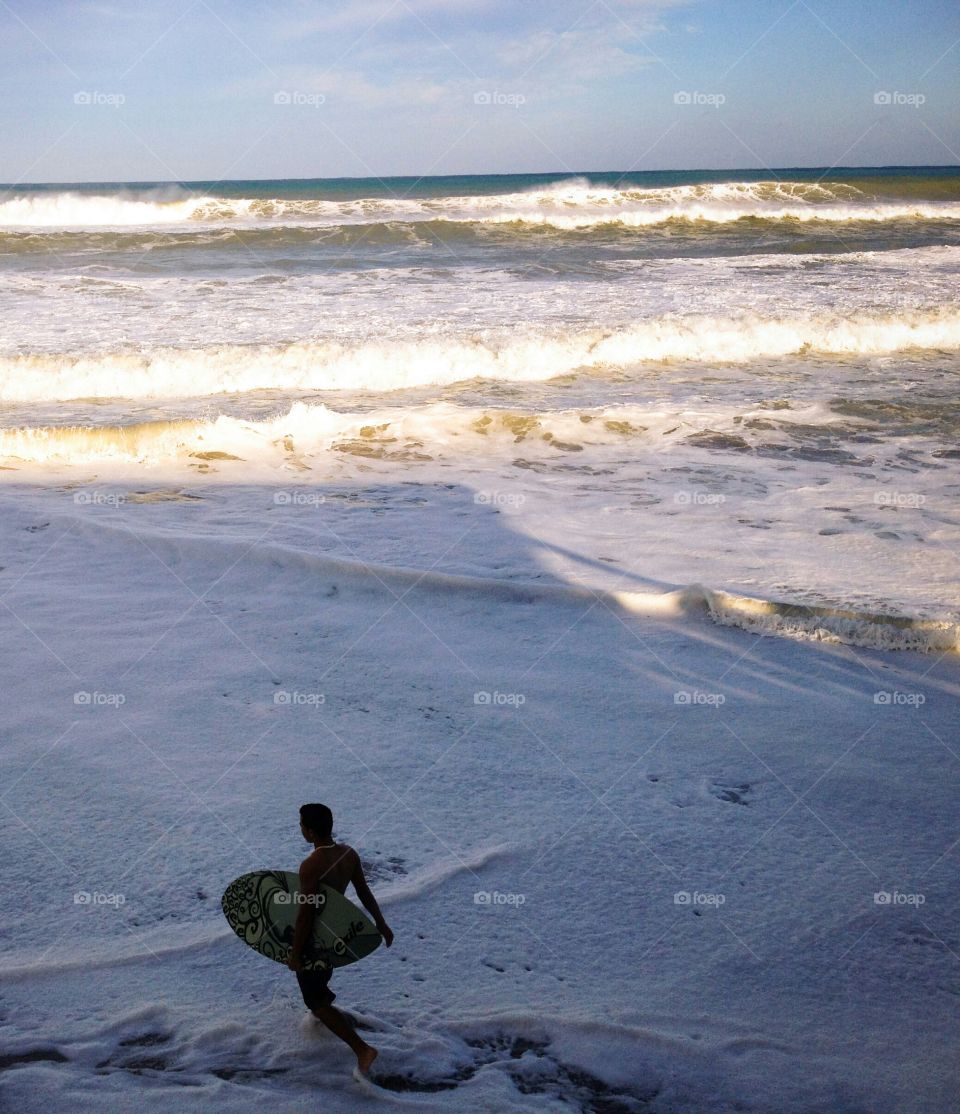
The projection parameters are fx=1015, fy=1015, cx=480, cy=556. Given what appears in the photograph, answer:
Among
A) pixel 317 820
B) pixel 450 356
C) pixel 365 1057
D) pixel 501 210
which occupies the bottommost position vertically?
pixel 365 1057

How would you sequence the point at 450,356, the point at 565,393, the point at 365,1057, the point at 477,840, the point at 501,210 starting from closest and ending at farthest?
the point at 365,1057
the point at 477,840
the point at 565,393
the point at 450,356
the point at 501,210

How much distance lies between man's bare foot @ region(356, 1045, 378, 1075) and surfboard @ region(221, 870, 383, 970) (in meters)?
0.22

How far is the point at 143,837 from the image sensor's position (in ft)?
12.1

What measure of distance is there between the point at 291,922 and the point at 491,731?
1885 mm

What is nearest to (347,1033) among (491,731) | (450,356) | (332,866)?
(332,866)

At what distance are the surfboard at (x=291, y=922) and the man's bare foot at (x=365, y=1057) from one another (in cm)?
22

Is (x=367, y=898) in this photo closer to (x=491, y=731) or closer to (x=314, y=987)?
(x=314, y=987)

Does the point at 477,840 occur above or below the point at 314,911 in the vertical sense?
below

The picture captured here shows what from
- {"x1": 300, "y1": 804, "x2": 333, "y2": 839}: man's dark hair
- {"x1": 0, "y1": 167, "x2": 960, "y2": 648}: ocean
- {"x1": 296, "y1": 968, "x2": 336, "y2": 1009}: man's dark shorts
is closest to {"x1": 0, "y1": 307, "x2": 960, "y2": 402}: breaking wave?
{"x1": 0, "y1": 167, "x2": 960, "y2": 648}: ocean

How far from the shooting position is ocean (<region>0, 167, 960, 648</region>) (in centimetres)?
689

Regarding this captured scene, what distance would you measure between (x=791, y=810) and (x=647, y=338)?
1083cm

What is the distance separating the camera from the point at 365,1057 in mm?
2660

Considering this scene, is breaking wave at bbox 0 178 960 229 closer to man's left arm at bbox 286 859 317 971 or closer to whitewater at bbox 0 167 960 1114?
whitewater at bbox 0 167 960 1114

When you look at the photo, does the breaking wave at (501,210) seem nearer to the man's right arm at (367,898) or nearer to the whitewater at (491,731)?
the whitewater at (491,731)
